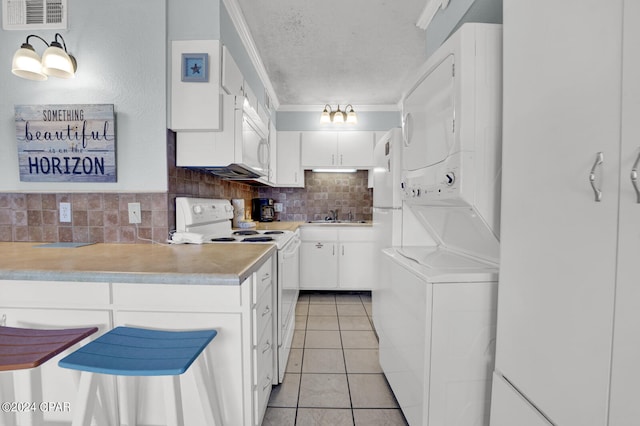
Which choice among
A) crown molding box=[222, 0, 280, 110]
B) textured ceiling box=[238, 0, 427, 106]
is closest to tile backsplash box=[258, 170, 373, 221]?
textured ceiling box=[238, 0, 427, 106]

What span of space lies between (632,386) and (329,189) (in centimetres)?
357

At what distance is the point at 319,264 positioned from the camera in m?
3.41

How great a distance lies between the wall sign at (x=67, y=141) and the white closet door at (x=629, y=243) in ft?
6.94

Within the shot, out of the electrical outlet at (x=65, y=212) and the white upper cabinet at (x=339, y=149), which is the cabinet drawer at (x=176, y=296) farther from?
the white upper cabinet at (x=339, y=149)

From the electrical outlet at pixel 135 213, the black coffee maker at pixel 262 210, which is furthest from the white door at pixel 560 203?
the black coffee maker at pixel 262 210

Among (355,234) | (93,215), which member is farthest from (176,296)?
(355,234)

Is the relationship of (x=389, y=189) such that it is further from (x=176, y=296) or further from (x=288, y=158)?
(x=288, y=158)

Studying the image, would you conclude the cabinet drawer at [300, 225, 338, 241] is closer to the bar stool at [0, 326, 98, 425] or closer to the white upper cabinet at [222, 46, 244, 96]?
the white upper cabinet at [222, 46, 244, 96]

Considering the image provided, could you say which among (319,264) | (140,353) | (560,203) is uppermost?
(560,203)

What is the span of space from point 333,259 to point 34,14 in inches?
120

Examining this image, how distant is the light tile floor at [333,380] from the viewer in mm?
1559

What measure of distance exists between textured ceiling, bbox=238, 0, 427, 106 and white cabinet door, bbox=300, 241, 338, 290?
182 centimetres

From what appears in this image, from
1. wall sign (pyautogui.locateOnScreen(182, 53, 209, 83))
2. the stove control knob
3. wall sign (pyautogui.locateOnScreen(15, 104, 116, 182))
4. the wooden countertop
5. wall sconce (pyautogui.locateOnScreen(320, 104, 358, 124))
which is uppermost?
wall sconce (pyautogui.locateOnScreen(320, 104, 358, 124))

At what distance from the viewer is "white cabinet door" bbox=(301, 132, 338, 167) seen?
3730 mm
